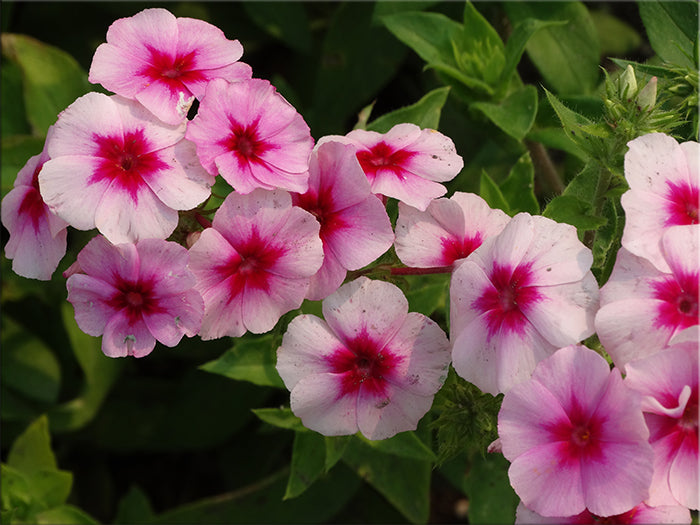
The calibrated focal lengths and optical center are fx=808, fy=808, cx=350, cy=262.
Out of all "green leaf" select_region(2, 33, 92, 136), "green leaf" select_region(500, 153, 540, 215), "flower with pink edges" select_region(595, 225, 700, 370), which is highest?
"flower with pink edges" select_region(595, 225, 700, 370)

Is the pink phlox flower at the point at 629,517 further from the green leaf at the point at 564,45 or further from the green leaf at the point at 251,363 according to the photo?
the green leaf at the point at 564,45

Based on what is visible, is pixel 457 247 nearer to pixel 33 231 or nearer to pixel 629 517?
pixel 629 517

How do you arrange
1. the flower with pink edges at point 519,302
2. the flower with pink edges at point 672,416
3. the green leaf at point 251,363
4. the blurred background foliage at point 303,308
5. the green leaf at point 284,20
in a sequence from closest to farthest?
the flower with pink edges at point 672,416 < the flower with pink edges at point 519,302 < the green leaf at point 251,363 < the blurred background foliage at point 303,308 < the green leaf at point 284,20

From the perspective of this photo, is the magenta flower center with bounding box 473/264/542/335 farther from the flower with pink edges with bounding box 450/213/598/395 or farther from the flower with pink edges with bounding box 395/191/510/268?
the flower with pink edges with bounding box 395/191/510/268

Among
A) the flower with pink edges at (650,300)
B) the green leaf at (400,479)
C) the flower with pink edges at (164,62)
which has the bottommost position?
the green leaf at (400,479)

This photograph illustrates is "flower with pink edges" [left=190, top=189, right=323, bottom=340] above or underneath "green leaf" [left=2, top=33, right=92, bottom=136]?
above

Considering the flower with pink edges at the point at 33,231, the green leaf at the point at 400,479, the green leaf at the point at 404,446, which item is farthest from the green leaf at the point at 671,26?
the flower with pink edges at the point at 33,231

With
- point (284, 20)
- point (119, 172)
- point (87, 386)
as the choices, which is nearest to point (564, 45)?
point (284, 20)

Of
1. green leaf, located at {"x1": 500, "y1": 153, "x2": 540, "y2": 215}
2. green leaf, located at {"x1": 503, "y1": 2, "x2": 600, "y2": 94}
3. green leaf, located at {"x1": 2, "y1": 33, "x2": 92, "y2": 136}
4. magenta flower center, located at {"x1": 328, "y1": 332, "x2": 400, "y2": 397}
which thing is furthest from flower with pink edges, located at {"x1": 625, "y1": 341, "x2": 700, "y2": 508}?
green leaf, located at {"x1": 2, "y1": 33, "x2": 92, "y2": 136}
